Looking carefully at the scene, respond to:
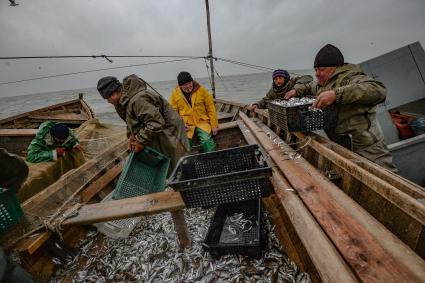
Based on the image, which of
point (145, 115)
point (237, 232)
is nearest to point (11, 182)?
point (145, 115)

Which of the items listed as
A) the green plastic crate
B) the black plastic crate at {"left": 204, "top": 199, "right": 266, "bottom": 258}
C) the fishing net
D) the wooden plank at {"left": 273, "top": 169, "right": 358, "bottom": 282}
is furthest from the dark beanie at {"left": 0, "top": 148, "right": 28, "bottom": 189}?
the fishing net

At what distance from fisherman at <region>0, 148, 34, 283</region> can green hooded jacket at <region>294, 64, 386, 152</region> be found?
4403 millimetres

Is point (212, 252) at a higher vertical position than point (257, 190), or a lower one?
lower

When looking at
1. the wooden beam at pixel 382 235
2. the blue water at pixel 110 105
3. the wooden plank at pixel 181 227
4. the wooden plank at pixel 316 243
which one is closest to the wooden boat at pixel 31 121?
the blue water at pixel 110 105

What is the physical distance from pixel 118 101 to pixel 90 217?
234cm

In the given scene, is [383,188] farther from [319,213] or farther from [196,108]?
[196,108]

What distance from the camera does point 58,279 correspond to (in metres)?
3.44

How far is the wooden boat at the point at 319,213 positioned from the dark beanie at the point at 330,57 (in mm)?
1340

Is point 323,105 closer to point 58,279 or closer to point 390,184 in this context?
point 390,184

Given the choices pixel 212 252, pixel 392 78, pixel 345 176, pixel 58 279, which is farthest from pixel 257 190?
pixel 392 78

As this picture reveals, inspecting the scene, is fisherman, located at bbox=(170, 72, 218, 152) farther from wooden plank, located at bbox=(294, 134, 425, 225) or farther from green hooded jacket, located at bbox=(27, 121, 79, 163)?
wooden plank, located at bbox=(294, 134, 425, 225)

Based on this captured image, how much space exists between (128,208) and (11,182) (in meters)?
1.40

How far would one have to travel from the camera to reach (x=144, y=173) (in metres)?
4.77

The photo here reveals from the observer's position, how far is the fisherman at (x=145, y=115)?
176 inches
